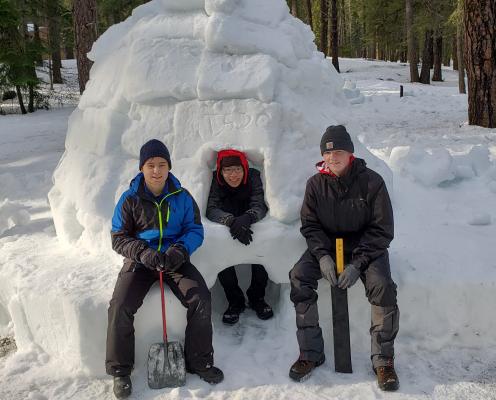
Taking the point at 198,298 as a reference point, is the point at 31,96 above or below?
above

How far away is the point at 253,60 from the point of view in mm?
3605

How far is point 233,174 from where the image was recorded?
3.27m

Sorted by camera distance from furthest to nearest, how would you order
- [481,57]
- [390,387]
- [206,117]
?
1. [481,57]
2. [206,117]
3. [390,387]

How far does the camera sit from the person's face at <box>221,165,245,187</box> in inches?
129

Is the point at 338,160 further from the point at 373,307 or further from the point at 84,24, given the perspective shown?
the point at 84,24

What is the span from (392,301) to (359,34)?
124 ft

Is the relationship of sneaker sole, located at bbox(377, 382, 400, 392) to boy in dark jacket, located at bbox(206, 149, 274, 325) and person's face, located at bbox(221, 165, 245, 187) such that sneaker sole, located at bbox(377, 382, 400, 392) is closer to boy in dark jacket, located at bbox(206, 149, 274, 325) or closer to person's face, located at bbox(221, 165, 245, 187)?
boy in dark jacket, located at bbox(206, 149, 274, 325)

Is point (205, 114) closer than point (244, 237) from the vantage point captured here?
No

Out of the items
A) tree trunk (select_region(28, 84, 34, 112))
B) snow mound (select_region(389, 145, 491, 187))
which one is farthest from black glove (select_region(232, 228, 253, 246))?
tree trunk (select_region(28, 84, 34, 112))

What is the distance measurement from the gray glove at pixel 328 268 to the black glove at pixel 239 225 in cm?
57

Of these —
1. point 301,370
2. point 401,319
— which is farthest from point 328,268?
point 401,319

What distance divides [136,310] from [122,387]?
408mm

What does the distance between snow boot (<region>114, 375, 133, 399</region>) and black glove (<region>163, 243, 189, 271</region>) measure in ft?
2.09

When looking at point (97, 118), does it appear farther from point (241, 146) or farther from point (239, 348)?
point (239, 348)
